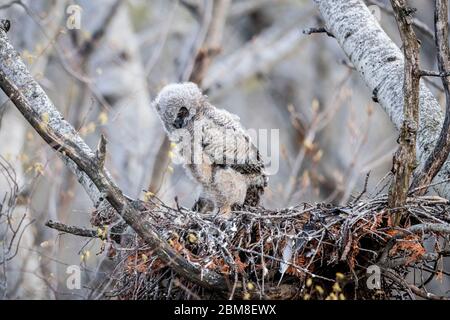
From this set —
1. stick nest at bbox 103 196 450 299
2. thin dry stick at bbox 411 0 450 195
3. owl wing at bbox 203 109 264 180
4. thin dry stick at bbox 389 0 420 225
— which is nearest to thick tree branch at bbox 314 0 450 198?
thin dry stick at bbox 411 0 450 195

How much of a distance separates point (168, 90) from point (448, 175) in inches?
96.4

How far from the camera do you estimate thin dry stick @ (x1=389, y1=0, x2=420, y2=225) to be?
4461 millimetres

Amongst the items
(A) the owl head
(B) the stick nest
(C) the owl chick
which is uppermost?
(A) the owl head

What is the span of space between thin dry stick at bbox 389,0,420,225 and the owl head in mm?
2228

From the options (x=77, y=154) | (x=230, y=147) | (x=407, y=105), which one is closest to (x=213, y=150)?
(x=230, y=147)

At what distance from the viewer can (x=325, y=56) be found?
1530cm

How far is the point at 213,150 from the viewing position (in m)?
6.16

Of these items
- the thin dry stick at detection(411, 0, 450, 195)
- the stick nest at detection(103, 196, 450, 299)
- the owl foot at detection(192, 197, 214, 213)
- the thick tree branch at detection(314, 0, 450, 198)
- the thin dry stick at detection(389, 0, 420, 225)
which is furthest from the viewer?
the owl foot at detection(192, 197, 214, 213)

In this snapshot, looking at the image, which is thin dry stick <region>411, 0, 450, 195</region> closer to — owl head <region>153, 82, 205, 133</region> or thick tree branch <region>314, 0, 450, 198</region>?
thick tree branch <region>314, 0, 450, 198</region>

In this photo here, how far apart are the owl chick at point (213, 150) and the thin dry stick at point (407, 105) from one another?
1.85 meters

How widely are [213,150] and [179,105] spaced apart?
50cm

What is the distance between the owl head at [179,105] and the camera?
6348mm

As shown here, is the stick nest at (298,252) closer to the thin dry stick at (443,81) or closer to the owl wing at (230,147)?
the thin dry stick at (443,81)
